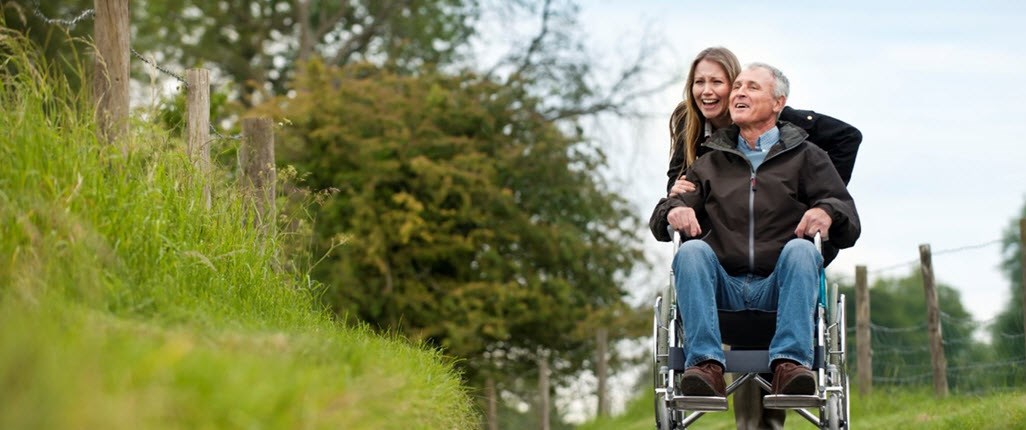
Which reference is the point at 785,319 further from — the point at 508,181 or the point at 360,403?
the point at 508,181

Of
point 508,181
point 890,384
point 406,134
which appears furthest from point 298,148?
point 890,384

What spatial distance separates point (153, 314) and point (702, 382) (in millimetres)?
1976

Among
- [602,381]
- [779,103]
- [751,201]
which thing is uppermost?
[779,103]

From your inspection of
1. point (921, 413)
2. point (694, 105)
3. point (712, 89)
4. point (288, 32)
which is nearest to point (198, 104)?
point (694, 105)

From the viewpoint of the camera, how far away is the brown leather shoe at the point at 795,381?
4.82 meters

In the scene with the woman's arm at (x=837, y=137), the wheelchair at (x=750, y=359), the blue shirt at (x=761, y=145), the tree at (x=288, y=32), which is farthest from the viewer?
the tree at (x=288, y=32)

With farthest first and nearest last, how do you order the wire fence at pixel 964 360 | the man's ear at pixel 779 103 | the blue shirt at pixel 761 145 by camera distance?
the wire fence at pixel 964 360 → the man's ear at pixel 779 103 → the blue shirt at pixel 761 145

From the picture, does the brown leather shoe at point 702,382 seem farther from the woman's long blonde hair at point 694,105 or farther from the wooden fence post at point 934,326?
the wooden fence post at point 934,326

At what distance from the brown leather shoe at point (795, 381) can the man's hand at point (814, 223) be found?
0.59 metres

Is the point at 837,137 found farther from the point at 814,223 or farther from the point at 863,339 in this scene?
the point at 863,339

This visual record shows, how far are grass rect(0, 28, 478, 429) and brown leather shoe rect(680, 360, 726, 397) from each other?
0.84 metres

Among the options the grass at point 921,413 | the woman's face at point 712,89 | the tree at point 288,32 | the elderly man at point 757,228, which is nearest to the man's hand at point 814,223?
the elderly man at point 757,228

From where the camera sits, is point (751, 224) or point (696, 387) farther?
point (751, 224)

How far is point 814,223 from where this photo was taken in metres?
5.21
